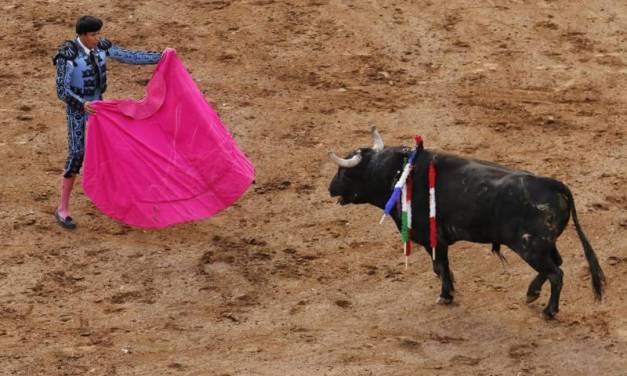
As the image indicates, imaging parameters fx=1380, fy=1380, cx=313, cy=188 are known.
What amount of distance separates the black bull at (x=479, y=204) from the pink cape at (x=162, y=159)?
1273 mm

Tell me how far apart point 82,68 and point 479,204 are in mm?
3600

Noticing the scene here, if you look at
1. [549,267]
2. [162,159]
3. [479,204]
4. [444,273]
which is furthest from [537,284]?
[162,159]

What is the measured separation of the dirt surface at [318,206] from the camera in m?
10.1

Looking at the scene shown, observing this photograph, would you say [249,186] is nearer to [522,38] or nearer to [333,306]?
[333,306]

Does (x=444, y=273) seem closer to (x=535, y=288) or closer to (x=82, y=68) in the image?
(x=535, y=288)

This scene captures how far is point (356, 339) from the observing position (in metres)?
10.3

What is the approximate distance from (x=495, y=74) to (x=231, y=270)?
478 cm

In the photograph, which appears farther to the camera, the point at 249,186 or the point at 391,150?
the point at 249,186

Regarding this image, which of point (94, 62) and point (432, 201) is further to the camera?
point (94, 62)

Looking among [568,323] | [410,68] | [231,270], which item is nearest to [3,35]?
[410,68]

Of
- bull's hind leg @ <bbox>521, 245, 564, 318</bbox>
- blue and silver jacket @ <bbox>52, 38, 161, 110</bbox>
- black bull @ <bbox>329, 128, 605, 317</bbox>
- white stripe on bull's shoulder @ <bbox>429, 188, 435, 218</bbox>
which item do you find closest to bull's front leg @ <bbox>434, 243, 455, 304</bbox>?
black bull @ <bbox>329, 128, 605, 317</bbox>

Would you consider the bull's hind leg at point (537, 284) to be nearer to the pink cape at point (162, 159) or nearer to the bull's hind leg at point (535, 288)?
the bull's hind leg at point (535, 288)

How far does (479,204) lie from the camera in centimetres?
1008

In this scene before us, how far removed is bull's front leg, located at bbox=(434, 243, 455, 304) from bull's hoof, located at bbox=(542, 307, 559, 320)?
2.49 ft
